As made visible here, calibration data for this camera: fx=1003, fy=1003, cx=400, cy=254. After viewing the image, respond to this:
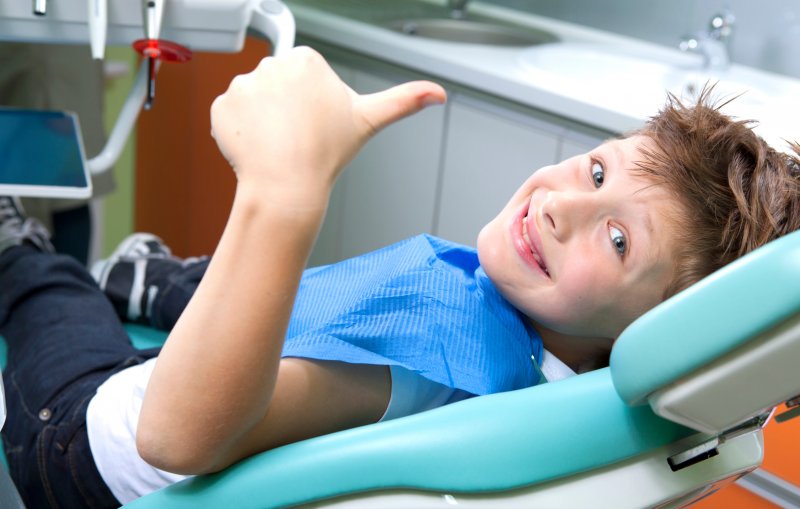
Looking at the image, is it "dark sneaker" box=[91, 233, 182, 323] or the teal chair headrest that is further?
"dark sneaker" box=[91, 233, 182, 323]

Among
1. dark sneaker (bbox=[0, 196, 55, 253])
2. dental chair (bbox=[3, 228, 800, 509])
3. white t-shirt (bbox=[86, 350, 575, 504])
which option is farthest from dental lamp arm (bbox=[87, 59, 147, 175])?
dental chair (bbox=[3, 228, 800, 509])

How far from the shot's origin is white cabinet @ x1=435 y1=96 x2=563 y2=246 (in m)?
1.86

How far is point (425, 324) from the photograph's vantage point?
1009mm

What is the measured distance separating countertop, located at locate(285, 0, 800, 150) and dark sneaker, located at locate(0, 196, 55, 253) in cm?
80

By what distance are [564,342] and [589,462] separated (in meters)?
0.32

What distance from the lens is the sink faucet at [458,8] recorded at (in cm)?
252

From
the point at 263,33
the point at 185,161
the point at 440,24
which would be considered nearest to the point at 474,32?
the point at 440,24

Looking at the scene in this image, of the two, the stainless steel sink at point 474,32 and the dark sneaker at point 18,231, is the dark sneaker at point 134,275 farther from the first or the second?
the stainless steel sink at point 474,32

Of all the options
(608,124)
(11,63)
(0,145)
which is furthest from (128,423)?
(11,63)

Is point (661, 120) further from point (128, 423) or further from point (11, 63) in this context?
point (11, 63)

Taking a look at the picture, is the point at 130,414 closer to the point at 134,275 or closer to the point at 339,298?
the point at 339,298

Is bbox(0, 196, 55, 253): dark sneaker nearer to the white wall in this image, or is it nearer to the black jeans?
the black jeans

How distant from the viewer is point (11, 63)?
2.11m

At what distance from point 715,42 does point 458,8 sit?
72 cm
